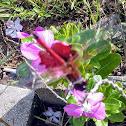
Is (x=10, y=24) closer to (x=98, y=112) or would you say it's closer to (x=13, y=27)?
(x=13, y=27)

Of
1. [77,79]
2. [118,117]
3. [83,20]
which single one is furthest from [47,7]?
[77,79]

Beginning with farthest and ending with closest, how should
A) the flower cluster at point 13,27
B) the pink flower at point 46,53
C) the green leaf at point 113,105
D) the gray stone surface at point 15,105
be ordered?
the flower cluster at point 13,27
the gray stone surface at point 15,105
the green leaf at point 113,105
the pink flower at point 46,53

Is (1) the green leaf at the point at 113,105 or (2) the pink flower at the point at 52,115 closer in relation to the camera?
(1) the green leaf at the point at 113,105

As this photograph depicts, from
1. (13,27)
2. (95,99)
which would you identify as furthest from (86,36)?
(13,27)

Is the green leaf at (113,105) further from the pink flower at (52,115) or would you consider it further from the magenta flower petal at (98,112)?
the pink flower at (52,115)

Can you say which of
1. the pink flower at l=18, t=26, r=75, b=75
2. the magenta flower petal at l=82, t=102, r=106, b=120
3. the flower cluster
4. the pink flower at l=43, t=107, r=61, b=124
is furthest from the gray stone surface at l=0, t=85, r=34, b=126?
the pink flower at l=18, t=26, r=75, b=75

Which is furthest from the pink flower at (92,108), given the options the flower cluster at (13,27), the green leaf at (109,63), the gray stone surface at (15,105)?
the flower cluster at (13,27)

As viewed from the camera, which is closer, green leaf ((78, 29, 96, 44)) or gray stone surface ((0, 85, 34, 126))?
green leaf ((78, 29, 96, 44))

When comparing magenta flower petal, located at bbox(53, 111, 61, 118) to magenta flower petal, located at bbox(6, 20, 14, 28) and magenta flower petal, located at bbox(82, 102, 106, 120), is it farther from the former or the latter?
magenta flower petal, located at bbox(6, 20, 14, 28)
